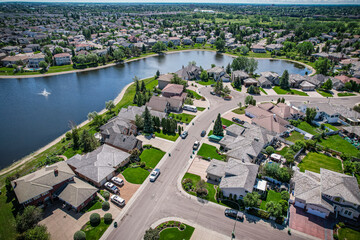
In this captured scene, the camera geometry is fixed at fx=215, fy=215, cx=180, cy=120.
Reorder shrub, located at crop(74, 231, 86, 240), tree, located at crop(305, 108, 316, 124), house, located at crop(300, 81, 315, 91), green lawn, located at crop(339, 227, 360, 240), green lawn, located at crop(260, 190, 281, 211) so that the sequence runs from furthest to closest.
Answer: house, located at crop(300, 81, 315, 91), tree, located at crop(305, 108, 316, 124), green lawn, located at crop(260, 190, 281, 211), green lawn, located at crop(339, 227, 360, 240), shrub, located at crop(74, 231, 86, 240)

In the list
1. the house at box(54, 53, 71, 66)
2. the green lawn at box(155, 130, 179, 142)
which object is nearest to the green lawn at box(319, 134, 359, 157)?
the green lawn at box(155, 130, 179, 142)

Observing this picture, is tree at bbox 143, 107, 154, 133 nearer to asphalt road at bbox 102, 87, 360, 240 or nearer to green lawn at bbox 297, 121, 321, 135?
asphalt road at bbox 102, 87, 360, 240

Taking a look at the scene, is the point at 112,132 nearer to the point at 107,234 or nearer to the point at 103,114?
the point at 103,114

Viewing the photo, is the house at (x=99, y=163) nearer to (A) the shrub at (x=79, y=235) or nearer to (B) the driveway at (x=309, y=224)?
(A) the shrub at (x=79, y=235)

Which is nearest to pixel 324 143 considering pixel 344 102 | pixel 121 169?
pixel 344 102

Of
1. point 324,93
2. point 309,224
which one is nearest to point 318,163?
point 309,224

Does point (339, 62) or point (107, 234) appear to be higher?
point (339, 62)

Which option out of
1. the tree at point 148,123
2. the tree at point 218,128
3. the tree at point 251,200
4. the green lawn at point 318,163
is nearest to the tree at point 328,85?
the green lawn at point 318,163
